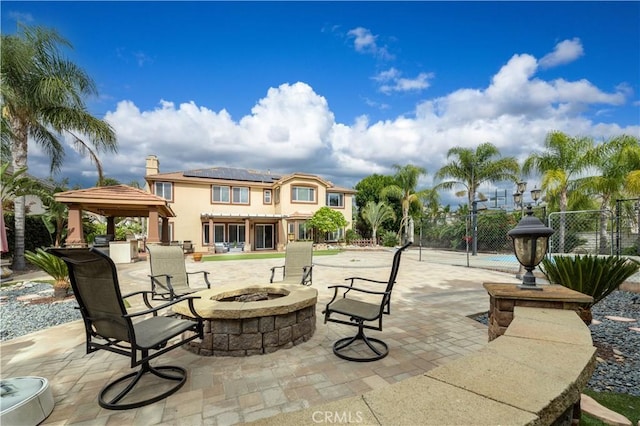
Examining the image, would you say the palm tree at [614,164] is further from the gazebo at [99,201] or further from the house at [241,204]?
the gazebo at [99,201]

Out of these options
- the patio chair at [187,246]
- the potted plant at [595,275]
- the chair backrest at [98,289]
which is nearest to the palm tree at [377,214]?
the patio chair at [187,246]

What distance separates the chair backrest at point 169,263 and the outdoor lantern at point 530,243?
560cm

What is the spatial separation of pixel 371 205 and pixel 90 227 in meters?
22.0

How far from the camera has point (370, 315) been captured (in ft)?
11.8

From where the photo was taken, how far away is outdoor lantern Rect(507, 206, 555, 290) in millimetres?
3467

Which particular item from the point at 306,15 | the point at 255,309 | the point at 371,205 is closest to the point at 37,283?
the point at 255,309

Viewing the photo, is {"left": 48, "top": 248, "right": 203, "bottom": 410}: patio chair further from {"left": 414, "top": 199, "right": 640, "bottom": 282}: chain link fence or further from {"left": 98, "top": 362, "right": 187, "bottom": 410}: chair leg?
{"left": 414, "top": 199, "right": 640, "bottom": 282}: chain link fence

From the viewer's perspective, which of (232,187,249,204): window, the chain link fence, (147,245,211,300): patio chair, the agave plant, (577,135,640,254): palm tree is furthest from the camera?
(232,187,249,204): window

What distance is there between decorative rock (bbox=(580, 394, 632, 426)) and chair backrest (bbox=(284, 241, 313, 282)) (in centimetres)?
485

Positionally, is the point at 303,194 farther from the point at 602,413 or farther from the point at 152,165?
the point at 602,413

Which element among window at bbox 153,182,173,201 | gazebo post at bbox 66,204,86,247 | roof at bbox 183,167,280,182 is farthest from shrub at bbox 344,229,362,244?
gazebo post at bbox 66,204,86,247

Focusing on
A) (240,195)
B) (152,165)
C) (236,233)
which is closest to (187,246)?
(236,233)

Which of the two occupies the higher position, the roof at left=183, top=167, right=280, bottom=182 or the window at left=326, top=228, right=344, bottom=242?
the roof at left=183, top=167, right=280, bottom=182

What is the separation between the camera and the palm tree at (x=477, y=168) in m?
20.8
